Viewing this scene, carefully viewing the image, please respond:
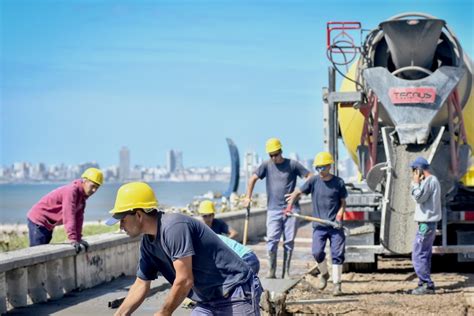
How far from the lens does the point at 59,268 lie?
11.1 m

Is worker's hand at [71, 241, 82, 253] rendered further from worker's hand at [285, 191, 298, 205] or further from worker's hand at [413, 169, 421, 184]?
worker's hand at [413, 169, 421, 184]

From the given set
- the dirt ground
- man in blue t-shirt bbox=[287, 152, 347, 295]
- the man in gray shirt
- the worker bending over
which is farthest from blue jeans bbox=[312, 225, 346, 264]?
the worker bending over

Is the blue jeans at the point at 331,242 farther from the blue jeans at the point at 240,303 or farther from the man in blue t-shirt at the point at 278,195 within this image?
the blue jeans at the point at 240,303

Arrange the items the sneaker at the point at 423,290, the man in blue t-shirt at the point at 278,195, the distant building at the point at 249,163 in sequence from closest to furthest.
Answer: the sneaker at the point at 423,290 → the man in blue t-shirt at the point at 278,195 → the distant building at the point at 249,163

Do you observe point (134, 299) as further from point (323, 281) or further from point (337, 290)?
point (323, 281)

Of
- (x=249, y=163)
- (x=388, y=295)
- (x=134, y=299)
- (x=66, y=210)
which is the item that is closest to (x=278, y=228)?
(x=388, y=295)

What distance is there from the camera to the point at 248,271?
575cm

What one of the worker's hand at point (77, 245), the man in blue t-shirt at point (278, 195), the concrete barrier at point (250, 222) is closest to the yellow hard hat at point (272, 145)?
the man in blue t-shirt at point (278, 195)

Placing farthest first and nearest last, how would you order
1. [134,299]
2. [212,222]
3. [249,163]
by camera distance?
[249,163] < [212,222] < [134,299]

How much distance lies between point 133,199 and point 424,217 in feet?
20.7

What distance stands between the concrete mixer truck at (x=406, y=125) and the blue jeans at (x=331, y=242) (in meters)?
0.85

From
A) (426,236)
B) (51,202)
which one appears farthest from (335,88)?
(51,202)

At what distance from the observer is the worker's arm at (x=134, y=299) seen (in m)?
5.75

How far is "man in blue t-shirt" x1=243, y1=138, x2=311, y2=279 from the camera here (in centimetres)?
1241
